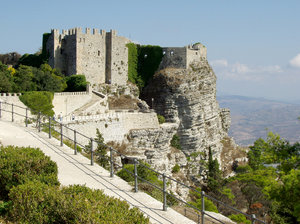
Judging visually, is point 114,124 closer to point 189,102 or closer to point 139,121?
point 139,121

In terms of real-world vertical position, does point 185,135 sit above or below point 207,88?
below

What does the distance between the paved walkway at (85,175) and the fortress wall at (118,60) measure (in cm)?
3217

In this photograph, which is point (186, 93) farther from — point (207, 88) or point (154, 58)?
point (154, 58)

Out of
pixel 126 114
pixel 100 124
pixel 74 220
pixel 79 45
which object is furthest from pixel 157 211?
pixel 79 45

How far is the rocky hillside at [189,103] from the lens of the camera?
47000 millimetres

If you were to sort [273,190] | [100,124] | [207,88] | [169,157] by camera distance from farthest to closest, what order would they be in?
[207,88] → [169,157] → [100,124] → [273,190]

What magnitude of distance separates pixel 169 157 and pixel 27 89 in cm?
1829

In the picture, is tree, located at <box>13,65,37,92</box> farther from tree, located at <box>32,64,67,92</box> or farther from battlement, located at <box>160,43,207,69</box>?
battlement, located at <box>160,43,207,69</box>

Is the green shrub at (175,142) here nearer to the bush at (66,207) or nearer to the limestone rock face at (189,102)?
the limestone rock face at (189,102)

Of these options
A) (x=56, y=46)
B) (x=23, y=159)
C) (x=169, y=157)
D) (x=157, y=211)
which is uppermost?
(x=56, y=46)

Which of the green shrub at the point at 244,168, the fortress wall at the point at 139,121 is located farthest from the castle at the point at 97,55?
the green shrub at the point at 244,168

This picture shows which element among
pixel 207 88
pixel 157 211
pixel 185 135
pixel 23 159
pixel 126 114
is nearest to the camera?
pixel 157 211

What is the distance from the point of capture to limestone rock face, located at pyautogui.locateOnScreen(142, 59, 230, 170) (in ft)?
154

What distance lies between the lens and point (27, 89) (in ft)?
115
